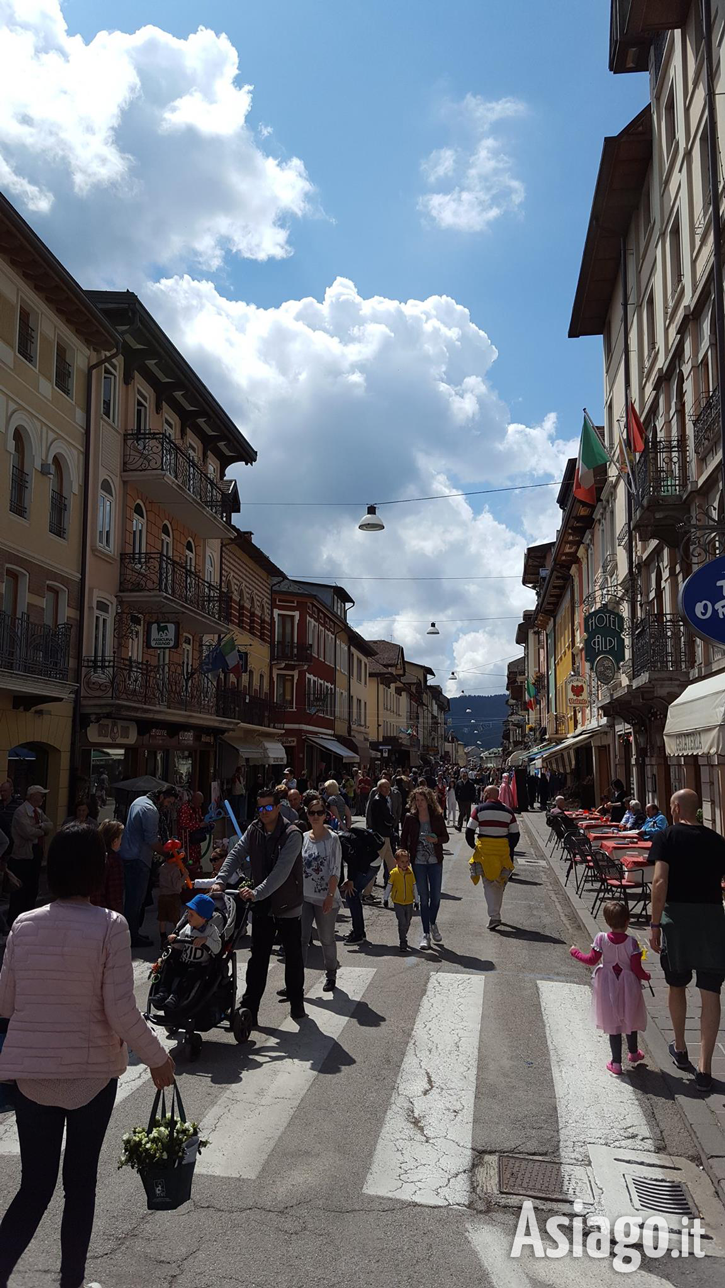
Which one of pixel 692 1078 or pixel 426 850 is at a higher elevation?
pixel 426 850

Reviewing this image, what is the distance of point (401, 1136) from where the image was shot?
17.4ft

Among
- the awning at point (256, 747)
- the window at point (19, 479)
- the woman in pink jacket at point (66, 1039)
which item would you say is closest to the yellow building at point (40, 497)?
the window at point (19, 479)

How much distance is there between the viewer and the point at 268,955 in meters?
7.60

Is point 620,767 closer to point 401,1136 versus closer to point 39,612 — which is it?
point 39,612

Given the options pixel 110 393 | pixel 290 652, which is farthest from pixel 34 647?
pixel 290 652

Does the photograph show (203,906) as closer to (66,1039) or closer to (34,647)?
(66,1039)

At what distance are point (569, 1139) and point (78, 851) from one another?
11.6ft

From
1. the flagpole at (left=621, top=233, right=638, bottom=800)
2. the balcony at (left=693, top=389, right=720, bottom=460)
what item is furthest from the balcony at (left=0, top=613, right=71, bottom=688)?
the flagpole at (left=621, top=233, right=638, bottom=800)

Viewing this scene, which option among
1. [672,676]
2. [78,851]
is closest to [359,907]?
[78,851]

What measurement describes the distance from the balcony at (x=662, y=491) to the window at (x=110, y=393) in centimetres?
1320

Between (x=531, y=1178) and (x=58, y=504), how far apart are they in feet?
62.0

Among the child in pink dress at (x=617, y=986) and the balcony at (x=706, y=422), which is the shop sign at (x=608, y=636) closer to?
the balcony at (x=706, y=422)

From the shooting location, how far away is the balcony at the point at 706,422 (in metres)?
15.2

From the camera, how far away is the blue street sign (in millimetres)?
7309
